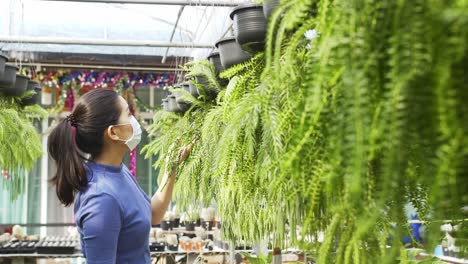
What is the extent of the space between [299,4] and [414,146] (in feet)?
0.83

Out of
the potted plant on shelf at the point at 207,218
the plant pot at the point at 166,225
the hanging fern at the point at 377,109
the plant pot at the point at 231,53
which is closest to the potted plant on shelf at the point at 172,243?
the potted plant on shelf at the point at 207,218

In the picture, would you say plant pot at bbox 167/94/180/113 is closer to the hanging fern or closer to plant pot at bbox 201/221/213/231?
the hanging fern

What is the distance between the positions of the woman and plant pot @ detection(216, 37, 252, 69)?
413 mm

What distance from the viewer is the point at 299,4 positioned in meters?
0.74

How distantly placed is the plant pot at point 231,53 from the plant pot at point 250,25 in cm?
21

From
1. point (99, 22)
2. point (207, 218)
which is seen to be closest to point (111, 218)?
point (207, 218)

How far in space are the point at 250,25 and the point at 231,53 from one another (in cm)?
31

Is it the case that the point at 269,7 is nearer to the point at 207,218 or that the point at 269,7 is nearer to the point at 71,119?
the point at 71,119

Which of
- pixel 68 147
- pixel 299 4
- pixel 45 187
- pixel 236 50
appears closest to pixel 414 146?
pixel 299 4

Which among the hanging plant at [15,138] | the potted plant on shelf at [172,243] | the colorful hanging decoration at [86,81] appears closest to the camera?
the hanging plant at [15,138]

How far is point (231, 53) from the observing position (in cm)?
170

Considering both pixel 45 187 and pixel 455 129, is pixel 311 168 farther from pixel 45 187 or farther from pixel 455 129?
pixel 45 187

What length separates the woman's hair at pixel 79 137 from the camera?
1.75m

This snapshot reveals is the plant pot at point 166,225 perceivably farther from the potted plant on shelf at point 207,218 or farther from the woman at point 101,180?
the woman at point 101,180
